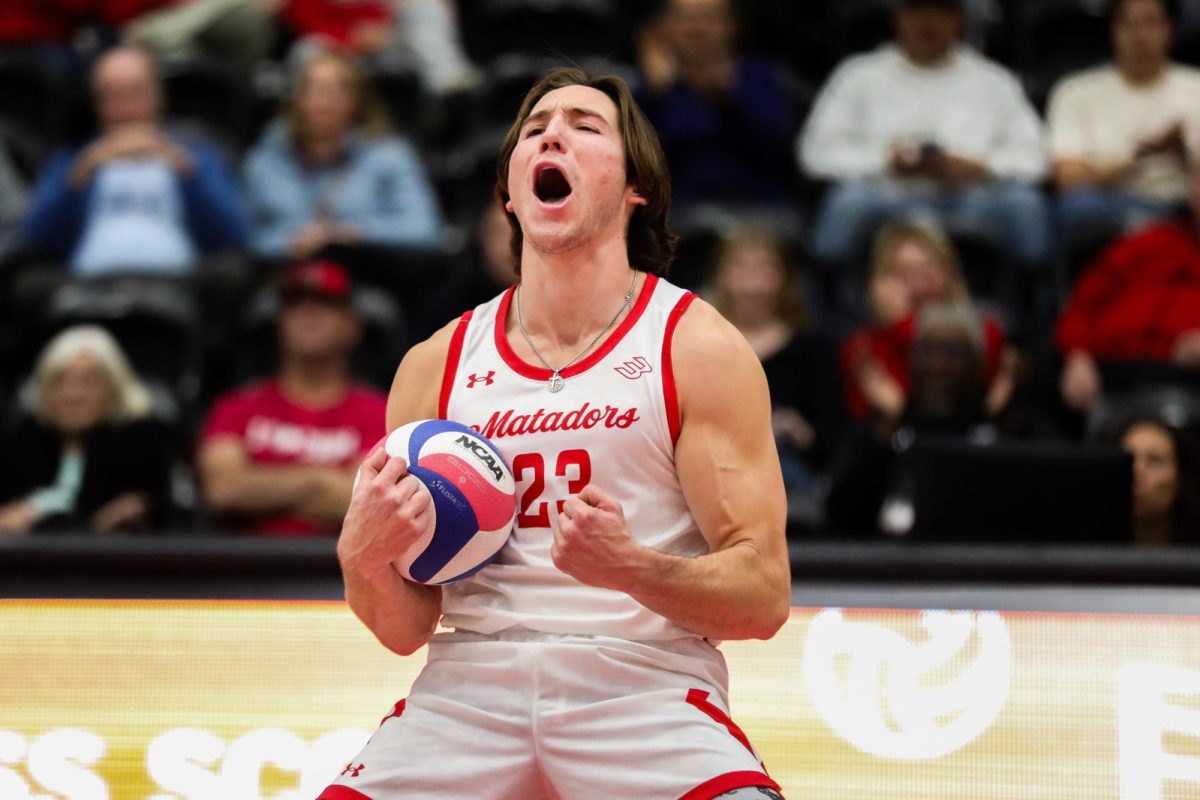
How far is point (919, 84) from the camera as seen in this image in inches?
317

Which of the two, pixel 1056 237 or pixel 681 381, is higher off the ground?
pixel 681 381

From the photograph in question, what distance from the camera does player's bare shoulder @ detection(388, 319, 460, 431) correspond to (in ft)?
11.6

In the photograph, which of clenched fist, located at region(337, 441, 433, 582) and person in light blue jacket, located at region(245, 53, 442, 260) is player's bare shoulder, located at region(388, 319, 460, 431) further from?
person in light blue jacket, located at region(245, 53, 442, 260)

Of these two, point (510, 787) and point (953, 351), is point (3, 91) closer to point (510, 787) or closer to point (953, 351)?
point (953, 351)

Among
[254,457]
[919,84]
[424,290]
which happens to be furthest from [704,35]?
[254,457]

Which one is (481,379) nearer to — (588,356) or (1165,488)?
(588,356)

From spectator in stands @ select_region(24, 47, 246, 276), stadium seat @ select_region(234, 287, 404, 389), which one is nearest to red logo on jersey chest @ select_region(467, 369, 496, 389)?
stadium seat @ select_region(234, 287, 404, 389)

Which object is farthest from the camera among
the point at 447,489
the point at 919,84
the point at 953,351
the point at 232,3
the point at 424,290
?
the point at 232,3

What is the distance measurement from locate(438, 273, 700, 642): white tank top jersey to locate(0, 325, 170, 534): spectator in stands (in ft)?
9.59

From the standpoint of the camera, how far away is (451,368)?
3.54 m

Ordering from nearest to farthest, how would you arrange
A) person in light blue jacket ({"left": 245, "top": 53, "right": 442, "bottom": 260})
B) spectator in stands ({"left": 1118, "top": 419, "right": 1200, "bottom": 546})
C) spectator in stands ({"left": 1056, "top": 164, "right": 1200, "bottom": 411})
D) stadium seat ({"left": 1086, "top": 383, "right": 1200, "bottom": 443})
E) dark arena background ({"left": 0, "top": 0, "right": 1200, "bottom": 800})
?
dark arena background ({"left": 0, "top": 0, "right": 1200, "bottom": 800}) → spectator in stands ({"left": 1118, "top": 419, "right": 1200, "bottom": 546}) → stadium seat ({"left": 1086, "top": 383, "right": 1200, "bottom": 443}) → spectator in stands ({"left": 1056, "top": 164, "right": 1200, "bottom": 411}) → person in light blue jacket ({"left": 245, "top": 53, "right": 442, "bottom": 260})

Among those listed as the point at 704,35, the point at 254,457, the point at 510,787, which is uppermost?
the point at 704,35

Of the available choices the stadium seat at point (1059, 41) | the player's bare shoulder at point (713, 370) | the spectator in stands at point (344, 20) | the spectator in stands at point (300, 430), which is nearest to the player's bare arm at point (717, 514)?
the player's bare shoulder at point (713, 370)

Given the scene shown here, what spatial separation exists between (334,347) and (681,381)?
3244mm
